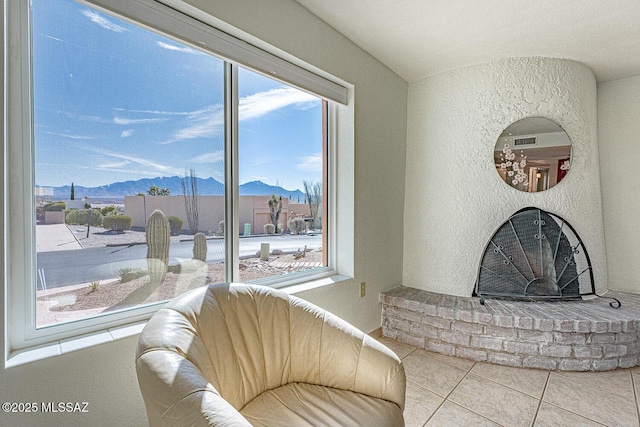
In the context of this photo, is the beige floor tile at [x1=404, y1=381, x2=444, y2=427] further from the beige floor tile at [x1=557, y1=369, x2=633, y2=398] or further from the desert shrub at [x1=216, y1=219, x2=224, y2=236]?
the desert shrub at [x1=216, y1=219, x2=224, y2=236]

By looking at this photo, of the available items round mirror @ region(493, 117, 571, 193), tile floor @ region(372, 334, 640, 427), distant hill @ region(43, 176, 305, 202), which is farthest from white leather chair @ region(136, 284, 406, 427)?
round mirror @ region(493, 117, 571, 193)

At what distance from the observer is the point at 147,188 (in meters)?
1.60

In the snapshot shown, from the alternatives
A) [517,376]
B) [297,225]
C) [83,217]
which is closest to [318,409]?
[83,217]

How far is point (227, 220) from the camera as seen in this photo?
193 centimetres

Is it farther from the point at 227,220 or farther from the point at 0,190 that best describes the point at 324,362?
the point at 0,190

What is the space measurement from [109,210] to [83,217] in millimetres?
105

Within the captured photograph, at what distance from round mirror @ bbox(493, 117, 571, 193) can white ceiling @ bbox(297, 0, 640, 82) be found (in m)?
0.60

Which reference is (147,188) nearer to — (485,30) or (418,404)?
(418,404)

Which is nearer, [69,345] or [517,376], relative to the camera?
[69,345]

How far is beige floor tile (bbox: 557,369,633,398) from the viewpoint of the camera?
2.08 m

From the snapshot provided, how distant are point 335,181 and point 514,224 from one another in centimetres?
158

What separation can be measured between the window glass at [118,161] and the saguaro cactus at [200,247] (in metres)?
0.01

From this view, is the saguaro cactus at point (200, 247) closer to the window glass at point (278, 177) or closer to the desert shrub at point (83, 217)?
the window glass at point (278, 177)

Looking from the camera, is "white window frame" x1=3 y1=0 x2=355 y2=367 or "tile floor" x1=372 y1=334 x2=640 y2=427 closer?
"white window frame" x1=3 y1=0 x2=355 y2=367
